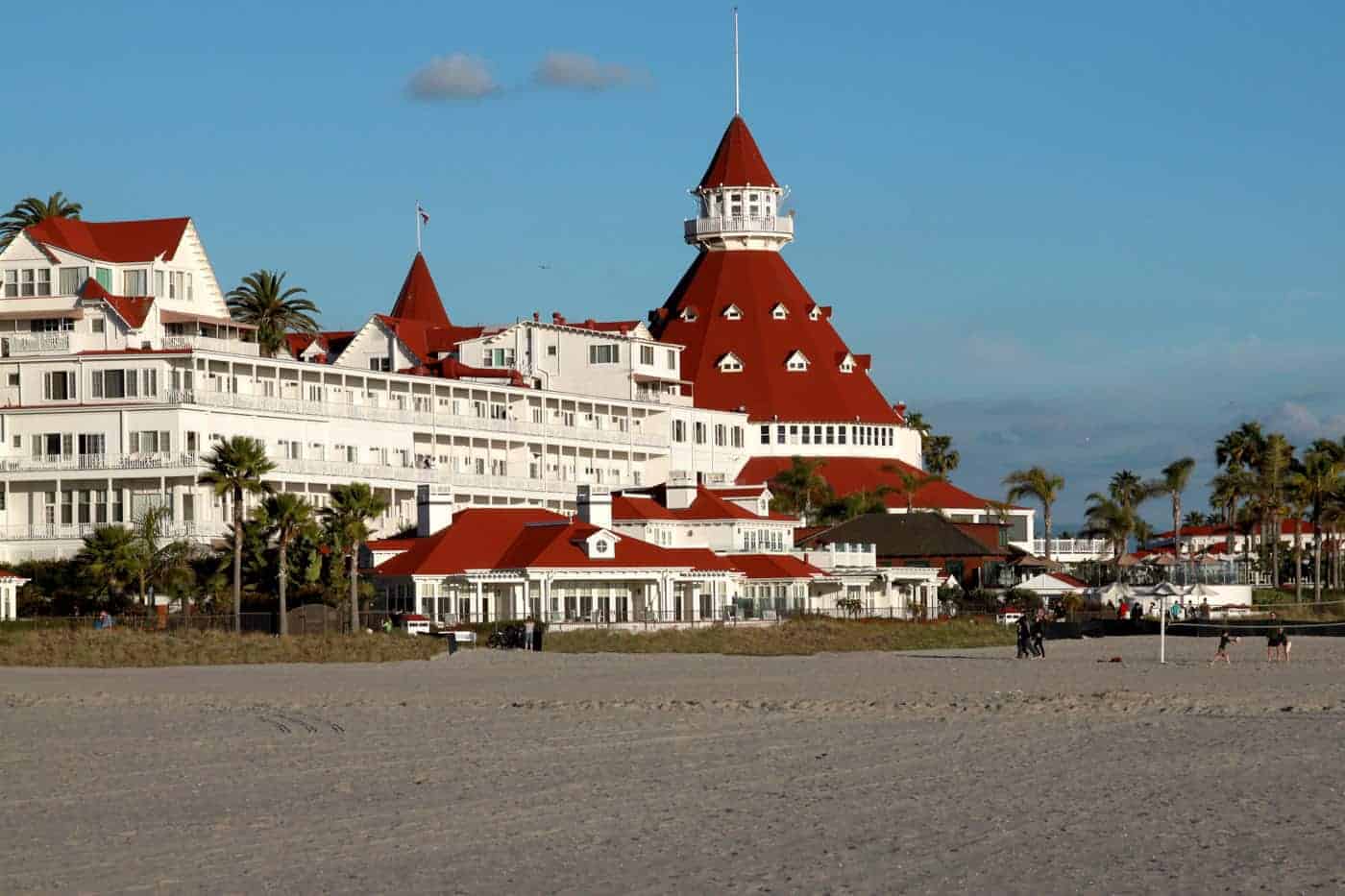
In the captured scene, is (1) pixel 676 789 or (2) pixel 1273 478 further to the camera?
(2) pixel 1273 478

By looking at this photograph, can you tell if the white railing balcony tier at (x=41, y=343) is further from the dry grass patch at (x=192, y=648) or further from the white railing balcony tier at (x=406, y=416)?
the dry grass patch at (x=192, y=648)

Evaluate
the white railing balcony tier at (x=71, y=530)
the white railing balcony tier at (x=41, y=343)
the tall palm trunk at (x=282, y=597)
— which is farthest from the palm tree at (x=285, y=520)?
the white railing balcony tier at (x=41, y=343)

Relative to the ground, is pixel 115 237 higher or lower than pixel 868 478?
higher

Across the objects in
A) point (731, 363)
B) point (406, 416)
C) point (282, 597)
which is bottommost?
point (282, 597)

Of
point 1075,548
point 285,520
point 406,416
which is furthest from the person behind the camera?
point 1075,548

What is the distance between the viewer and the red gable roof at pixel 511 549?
70.2 m

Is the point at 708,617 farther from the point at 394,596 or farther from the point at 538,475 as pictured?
the point at 538,475

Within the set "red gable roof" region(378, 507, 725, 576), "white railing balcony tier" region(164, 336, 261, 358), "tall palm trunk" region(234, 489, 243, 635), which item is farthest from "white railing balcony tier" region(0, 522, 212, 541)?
"tall palm trunk" region(234, 489, 243, 635)

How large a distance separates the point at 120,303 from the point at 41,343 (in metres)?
3.08

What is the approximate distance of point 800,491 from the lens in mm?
98250

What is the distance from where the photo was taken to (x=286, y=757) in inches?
1056

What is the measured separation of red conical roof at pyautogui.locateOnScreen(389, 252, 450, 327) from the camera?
113875 mm

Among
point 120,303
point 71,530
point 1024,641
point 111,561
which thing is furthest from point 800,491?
point 1024,641

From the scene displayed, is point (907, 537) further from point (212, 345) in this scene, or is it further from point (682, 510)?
point (212, 345)
